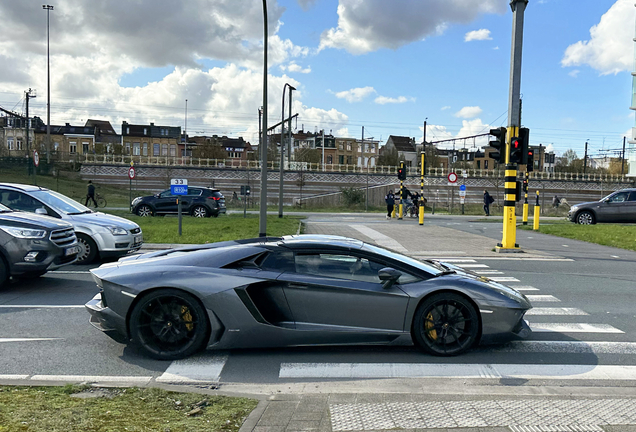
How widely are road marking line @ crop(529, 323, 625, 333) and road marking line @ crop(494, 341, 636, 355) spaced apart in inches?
20.5

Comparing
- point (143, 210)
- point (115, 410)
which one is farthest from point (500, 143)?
point (143, 210)

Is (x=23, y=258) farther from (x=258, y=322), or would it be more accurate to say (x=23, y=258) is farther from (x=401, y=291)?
(x=401, y=291)

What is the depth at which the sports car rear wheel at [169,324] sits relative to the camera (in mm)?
5414

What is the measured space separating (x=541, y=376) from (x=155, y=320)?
12.0 feet

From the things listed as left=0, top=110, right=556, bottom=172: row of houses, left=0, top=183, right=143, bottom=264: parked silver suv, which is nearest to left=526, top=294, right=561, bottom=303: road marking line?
left=0, top=183, right=143, bottom=264: parked silver suv

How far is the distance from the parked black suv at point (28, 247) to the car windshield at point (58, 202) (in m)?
2.63

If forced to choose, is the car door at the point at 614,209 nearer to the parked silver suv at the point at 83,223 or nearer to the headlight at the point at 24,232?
the parked silver suv at the point at 83,223

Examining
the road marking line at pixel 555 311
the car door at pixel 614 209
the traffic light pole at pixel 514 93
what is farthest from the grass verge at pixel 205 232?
the car door at pixel 614 209

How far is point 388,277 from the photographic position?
554 centimetres

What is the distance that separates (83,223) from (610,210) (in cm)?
2351

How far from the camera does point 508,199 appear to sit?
14.7 meters

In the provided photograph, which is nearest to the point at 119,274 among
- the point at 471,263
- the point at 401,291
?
the point at 401,291

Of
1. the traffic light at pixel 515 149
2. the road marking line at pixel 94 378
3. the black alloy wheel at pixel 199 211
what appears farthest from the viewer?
the black alloy wheel at pixel 199 211

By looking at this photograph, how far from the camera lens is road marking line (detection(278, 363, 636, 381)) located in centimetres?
510
